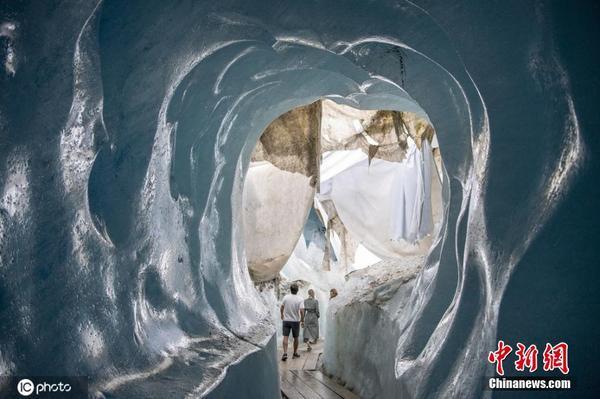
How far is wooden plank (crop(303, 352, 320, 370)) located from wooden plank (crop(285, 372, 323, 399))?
0.90m

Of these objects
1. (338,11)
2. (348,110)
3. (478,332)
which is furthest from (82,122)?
(348,110)

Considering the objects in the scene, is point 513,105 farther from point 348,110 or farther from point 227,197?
point 348,110

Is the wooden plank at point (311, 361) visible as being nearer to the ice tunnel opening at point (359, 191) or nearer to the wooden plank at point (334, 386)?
the ice tunnel opening at point (359, 191)

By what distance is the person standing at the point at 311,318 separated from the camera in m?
12.9

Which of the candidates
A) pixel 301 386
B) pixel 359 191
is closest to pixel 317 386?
pixel 301 386

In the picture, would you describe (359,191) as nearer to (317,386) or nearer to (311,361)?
(311,361)

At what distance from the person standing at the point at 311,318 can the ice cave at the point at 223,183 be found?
674cm

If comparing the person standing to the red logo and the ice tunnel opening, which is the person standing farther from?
the red logo

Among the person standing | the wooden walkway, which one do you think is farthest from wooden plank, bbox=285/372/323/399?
the person standing

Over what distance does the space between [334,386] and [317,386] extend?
0.26m

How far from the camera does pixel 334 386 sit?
814 centimetres

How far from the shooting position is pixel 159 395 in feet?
9.33

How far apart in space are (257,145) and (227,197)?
1.93 m
